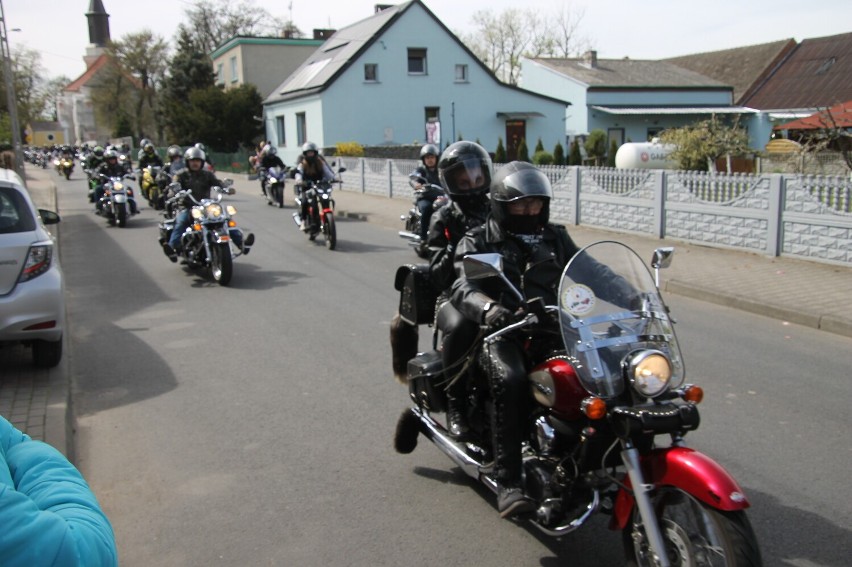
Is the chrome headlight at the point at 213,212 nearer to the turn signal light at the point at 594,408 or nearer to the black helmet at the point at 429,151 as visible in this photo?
the black helmet at the point at 429,151

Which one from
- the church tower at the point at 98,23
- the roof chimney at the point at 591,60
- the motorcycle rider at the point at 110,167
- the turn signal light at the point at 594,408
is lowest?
the turn signal light at the point at 594,408

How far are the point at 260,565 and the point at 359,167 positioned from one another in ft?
77.0

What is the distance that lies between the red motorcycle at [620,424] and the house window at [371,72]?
36.9 meters

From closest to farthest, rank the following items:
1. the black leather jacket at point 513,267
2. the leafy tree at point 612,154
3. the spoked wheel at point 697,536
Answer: the spoked wheel at point 697,536
the black leather jacket at point 513,267
the leafy tree at point 612,154

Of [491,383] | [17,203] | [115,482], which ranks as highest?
[17,203]

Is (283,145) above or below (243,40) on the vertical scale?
A: below

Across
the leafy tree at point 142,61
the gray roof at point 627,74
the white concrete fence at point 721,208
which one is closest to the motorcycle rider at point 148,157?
the white concrete fence at point 721,208

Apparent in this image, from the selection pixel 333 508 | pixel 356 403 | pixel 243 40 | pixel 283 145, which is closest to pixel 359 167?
pixel 283 145

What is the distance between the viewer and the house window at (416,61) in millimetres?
40219

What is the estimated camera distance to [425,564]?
144 inches

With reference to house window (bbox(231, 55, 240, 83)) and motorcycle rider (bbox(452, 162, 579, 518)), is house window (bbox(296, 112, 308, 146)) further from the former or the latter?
motorcycle rider (bbox(452, 162, 579, 518))

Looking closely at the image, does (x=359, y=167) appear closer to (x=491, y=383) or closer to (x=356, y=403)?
(x=356, y=403)

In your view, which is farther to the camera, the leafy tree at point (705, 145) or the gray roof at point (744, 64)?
the gray roof at point (744, 64)

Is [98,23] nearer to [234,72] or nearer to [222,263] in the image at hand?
[234,72]
